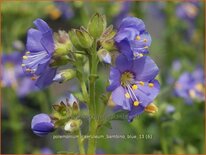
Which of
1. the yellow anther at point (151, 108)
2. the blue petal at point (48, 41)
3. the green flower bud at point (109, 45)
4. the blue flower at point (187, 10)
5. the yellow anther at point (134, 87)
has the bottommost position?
the yellow anther at point (151, 108)

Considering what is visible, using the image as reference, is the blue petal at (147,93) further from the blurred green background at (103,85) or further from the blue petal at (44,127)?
the blurred green background at (103,85)

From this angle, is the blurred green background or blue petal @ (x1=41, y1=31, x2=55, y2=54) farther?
the blurred green background

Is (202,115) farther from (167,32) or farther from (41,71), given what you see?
(41,71)

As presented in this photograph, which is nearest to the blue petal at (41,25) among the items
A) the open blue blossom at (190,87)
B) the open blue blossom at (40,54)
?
the open blue blossom at (40,54)

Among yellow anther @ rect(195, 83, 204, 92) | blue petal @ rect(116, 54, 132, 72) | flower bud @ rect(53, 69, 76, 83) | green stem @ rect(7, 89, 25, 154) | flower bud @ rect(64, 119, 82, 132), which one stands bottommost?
green stem @ rect(7, 89, 25, 154)

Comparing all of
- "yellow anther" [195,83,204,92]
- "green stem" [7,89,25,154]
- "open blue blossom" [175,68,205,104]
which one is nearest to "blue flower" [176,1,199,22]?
"open blue blossom" [175,68,205,104]

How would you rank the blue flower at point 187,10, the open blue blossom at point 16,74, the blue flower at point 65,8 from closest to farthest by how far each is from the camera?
the open blue blossom at point 16,74, the blue flower at point 65,8, the blue flower at point 187,10

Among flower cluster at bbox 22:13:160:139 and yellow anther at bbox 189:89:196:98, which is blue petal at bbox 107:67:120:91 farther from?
yellow anther at bbox 189:89:196:98
